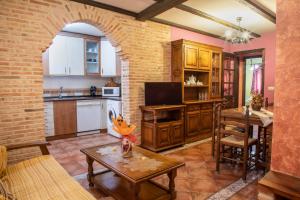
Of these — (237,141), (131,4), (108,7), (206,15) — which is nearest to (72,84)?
(108,7)

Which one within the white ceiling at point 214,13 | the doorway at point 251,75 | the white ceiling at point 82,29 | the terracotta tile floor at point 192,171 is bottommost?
the terracotta tile floor at point 192,171

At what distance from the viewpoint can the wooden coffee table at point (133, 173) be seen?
1839 mm

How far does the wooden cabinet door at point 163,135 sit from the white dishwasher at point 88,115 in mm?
2055

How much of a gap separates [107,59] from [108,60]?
0.05 m

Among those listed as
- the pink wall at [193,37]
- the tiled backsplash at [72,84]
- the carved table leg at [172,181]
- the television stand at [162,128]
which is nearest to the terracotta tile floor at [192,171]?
the carved table leg at [172,181]

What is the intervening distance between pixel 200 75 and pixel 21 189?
14.5ft

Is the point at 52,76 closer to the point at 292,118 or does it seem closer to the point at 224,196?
the point at 224,196

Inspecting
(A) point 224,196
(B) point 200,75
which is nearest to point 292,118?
(A) point 224,196

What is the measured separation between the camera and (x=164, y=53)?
445cm

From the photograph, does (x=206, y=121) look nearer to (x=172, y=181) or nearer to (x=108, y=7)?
(x=172, y=181)

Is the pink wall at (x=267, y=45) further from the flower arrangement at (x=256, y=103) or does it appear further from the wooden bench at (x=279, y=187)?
the wooden bench at (x=279, y=187)

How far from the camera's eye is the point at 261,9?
12.1 feet

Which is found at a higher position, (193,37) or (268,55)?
(193,37)

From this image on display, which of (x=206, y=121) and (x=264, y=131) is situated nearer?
(x=264, y=131)
